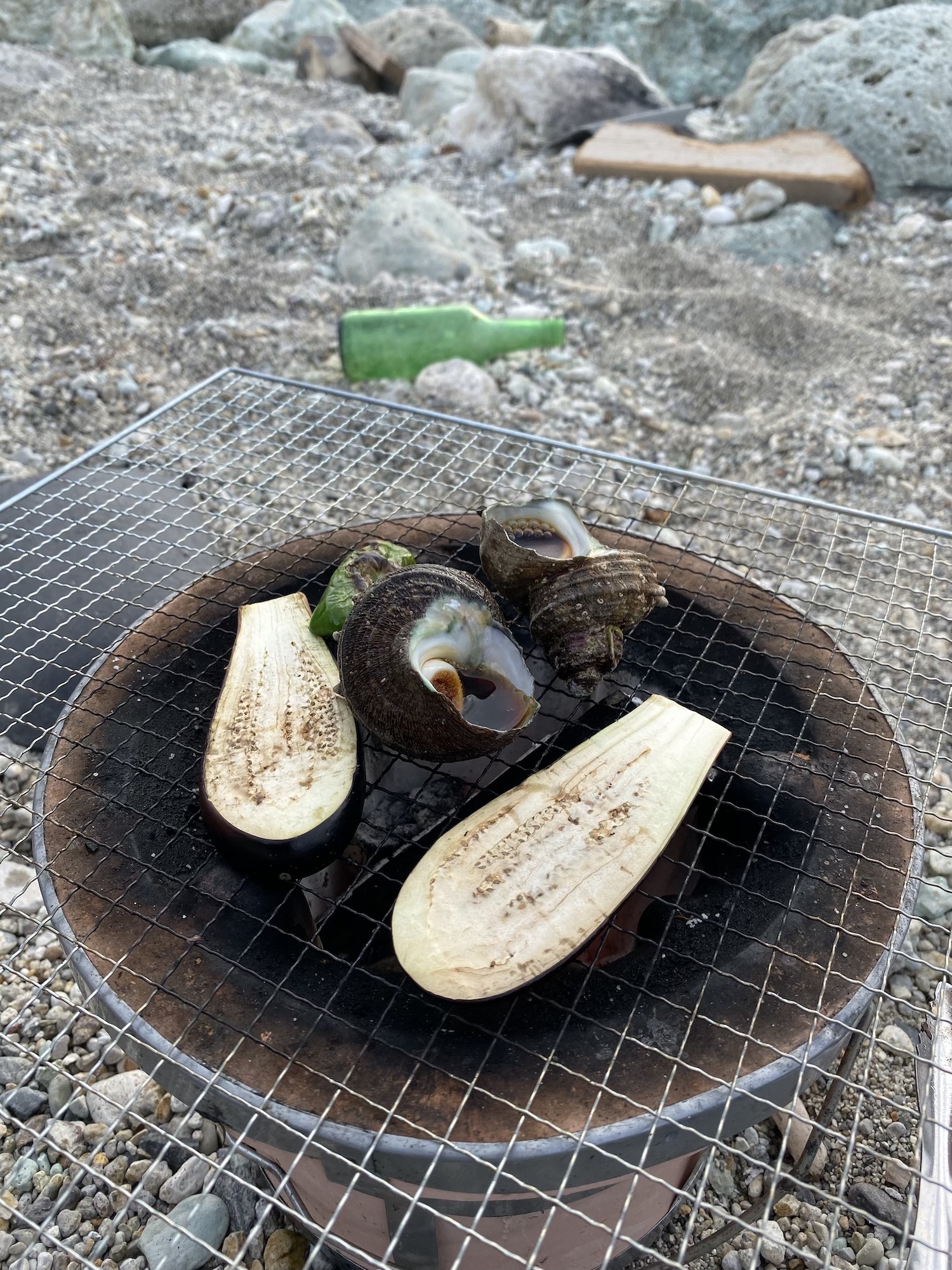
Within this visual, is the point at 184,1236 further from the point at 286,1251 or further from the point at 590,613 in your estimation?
the point at 590,613

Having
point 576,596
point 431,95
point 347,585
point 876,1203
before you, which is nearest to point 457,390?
point 347,585

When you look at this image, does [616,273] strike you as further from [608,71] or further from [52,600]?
[52,600]

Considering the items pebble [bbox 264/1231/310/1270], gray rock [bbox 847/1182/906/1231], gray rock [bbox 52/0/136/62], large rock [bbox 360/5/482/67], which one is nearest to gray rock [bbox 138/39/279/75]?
gray rock [bbox 52/0/136/62]

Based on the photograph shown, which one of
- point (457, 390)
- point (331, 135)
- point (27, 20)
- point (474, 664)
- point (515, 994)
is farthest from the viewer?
point (27, 20)

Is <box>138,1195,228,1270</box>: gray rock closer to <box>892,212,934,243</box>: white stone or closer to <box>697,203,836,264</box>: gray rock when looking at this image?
<box>697,203,836,264</box>: gray rock

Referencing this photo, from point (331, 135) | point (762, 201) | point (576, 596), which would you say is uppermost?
point (576, 596)

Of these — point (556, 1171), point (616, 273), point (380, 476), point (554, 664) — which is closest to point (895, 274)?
point (616, 273)
